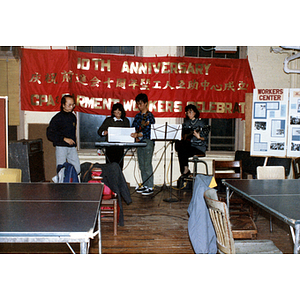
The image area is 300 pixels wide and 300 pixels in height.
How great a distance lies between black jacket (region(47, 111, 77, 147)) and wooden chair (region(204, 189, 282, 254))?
9.84ft

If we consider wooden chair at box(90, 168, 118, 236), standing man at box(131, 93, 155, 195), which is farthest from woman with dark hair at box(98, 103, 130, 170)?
wooden chair at box(90, 168, 118, 236)

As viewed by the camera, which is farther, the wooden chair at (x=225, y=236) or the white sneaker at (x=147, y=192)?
the white sneaker at (x=147, y=192)

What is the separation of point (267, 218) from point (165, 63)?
3460 millimetres

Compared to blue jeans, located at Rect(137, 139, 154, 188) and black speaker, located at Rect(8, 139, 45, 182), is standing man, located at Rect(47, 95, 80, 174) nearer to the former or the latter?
black speaker, located at Rect(8, 139, 45, 182)

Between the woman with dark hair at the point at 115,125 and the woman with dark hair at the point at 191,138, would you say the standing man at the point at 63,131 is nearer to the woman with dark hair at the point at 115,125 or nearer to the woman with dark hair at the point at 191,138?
the woman with dark hair at the point at 115,125

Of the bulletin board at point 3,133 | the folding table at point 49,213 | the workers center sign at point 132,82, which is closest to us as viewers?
the folding table at point 49,213

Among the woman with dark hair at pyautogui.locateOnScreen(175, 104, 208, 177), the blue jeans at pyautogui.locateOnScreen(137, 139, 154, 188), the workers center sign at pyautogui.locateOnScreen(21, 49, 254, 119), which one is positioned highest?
the workers center sign at pyautogui.locateOnScreen(21, 49, 254, 119)

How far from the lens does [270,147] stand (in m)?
5.35

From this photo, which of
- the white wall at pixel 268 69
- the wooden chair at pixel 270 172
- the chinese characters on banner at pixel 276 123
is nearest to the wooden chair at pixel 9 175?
the wooden chair at pixel 270 172

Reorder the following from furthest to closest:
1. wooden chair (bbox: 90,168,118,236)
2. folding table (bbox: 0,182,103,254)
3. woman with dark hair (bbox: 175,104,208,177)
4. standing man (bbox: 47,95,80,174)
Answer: woman with dark hair (bbox: 175,104,208,177)
standing man (bbox: 47,95,80,174)
wooden chair (bbox: 90,168,118,236)
folding table (bbox: 0,182,103,254)

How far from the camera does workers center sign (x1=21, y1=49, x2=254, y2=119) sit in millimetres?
5691

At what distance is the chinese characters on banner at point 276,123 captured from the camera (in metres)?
5.27

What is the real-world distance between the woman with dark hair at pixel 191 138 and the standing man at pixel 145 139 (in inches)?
23.1
